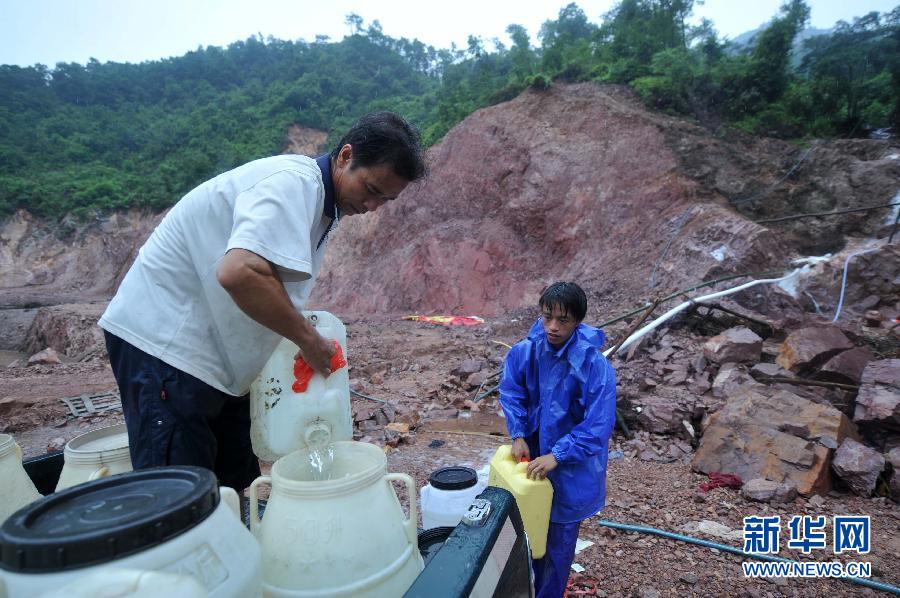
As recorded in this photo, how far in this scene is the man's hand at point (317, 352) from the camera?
1451 mm

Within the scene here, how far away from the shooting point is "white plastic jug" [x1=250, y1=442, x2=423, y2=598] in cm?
110

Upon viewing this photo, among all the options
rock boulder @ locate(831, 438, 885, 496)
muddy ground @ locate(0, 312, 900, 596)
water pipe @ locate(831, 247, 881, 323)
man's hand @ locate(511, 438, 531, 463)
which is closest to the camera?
man's hand @ locate(511, 438, 531, 463)

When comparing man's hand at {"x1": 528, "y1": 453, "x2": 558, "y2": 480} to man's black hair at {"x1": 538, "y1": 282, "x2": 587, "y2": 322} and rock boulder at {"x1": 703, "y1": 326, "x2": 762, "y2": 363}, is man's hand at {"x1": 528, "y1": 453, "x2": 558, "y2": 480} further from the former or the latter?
rock boulder at {"x1": 703, "y1": 326, "x2": 762, "y2": 363}

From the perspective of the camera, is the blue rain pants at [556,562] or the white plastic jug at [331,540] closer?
the white plastic jug at [331,540]

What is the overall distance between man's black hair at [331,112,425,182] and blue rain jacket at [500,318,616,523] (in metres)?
1.14

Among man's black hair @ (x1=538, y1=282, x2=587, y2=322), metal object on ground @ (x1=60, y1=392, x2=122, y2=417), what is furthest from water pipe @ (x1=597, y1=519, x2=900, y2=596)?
metal object on ground @ (x1=60, y1=392, x2=122, y2=417)

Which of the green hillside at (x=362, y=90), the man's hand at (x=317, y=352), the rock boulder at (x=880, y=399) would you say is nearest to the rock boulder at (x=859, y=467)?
→ the rock boulder at (x=880, y=399)

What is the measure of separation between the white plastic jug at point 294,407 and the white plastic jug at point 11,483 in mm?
583

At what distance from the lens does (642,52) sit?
16844mm

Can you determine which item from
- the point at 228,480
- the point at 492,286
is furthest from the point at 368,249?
the point at 228,480

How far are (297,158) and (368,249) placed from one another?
49.4 ft

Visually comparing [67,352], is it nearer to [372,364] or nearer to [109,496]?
[372,364]

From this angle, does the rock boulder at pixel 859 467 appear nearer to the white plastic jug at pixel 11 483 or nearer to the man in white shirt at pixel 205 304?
the man in white shirt at pixel 205 304

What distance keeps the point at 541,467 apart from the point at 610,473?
7.06ft
